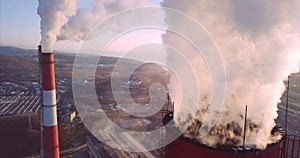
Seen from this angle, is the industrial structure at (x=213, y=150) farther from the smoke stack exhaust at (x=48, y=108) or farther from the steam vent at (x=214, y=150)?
the smoke stack exhaust at (x=48, y=108)

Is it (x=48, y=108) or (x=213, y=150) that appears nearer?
(x=213, y=150)

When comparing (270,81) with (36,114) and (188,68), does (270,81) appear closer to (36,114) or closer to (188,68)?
(188,68)

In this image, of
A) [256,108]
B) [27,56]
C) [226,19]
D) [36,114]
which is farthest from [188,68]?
[27,56]

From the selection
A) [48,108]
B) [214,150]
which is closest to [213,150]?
[214,150]

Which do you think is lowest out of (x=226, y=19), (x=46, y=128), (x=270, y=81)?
(x=46, y=128)

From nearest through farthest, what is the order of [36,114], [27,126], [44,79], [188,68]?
[188,68] < [44,79] < [27,126] < [36,114]

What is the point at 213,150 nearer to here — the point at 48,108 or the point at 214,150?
the point at 214,150
